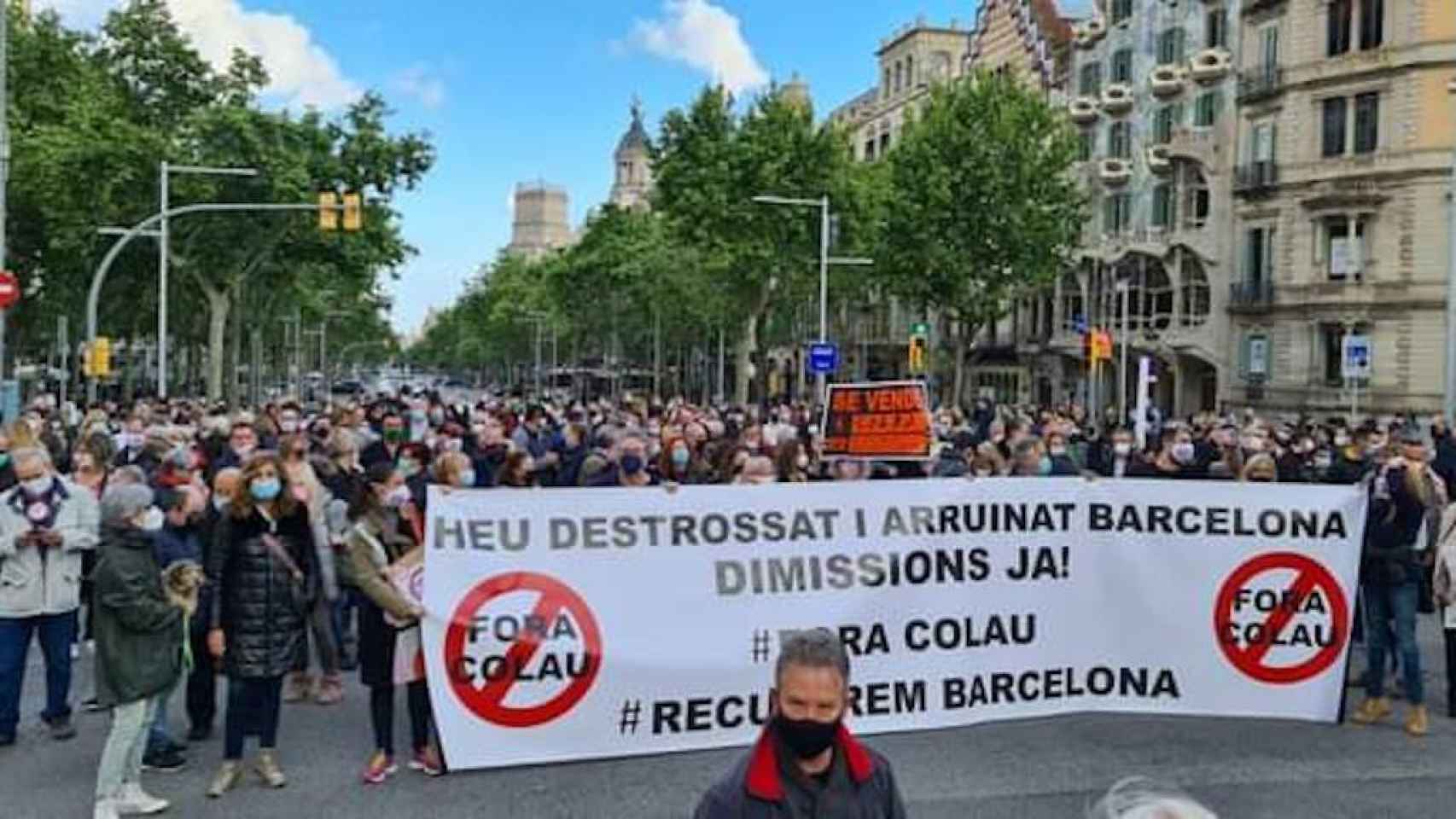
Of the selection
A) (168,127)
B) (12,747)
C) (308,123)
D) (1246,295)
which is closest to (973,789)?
(12,747)

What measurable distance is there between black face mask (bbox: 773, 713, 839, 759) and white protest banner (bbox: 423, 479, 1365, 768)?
3.87 meters

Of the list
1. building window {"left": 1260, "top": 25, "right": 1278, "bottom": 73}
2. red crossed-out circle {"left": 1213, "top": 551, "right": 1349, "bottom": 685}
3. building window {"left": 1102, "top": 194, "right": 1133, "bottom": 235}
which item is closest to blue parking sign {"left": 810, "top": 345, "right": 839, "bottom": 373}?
building window {"left": 1260, "top": 25, "right": 1278, "bottom": 73}

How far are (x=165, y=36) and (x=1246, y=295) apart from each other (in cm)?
3362

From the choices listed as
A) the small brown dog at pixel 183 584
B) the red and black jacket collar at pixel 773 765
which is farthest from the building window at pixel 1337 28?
the red and black jacket collar at pixel 773 765

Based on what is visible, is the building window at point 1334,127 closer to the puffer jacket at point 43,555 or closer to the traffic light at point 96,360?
the traffic light at point 96,360

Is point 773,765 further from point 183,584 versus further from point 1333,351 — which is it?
point 1333,351

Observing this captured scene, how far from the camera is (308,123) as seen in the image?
39531 millimetres

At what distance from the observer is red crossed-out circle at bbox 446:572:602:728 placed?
7219 mm

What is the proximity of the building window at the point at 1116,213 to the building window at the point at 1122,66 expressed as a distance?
4.49 metres

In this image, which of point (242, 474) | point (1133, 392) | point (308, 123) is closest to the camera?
point (242, 474)

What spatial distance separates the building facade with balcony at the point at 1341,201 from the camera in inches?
1718

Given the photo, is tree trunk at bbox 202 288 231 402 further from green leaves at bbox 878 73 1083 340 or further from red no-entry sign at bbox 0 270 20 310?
green leaves at bbox 878 73 1083 340

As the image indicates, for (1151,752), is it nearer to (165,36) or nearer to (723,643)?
(723,643)

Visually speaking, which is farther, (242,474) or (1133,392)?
(1133,392)
